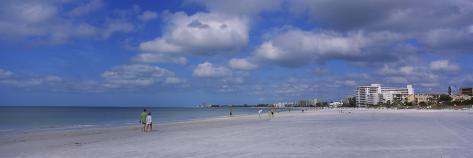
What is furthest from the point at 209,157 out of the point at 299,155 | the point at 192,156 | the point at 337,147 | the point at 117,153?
the point at 337,147

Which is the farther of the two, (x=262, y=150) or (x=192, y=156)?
(x=262, y=150)

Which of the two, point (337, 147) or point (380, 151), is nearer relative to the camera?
point (380, 151)

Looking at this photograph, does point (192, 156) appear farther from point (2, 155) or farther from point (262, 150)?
point (2, 155)

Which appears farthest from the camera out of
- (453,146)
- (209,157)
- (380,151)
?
(453,146)

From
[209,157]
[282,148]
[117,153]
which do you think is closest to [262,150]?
[282,148]

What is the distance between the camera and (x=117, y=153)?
15.5 metres

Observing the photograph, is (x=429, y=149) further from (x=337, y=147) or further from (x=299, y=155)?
(x=299, y=155)

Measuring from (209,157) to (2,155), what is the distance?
313 inches

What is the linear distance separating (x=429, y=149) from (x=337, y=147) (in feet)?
9.68

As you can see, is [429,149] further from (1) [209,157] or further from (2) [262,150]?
(1) [209,157]

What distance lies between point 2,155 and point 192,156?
7300 mm

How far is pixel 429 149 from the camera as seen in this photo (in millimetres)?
15008

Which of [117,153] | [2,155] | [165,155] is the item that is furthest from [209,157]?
[2,155]

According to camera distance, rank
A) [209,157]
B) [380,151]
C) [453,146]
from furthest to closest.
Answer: [453,146]
[380,151]
[209,157]
